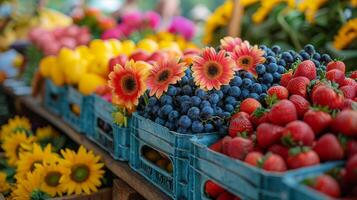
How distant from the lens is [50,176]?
6.63 feet

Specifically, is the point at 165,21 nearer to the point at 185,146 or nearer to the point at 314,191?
the point at 185,146

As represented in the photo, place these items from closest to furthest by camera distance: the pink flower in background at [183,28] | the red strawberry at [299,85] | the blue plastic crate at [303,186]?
the blue plastic crate at [303,186] → the red strawberry at [299,85] → the pink flower in background at [183,28]

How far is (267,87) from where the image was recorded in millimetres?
1645

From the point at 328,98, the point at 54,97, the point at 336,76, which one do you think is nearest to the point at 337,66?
the point at 336,76

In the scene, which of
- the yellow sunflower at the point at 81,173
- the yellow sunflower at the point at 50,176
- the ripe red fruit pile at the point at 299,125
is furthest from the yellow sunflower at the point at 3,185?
the ripe red fruit pile at the point at 299,125

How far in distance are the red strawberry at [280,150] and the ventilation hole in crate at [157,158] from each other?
0.53 m

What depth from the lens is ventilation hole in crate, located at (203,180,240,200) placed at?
1354mm

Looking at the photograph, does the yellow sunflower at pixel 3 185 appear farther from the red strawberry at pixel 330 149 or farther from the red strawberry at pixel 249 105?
the red strawberry at pixel 330 149

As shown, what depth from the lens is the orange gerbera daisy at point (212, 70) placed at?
5.13ft

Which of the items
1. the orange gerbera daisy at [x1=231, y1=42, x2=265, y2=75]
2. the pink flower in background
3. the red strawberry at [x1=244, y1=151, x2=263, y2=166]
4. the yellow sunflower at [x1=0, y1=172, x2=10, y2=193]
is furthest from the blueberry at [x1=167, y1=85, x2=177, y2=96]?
the pink flower in background

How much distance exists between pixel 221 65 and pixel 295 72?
24cm

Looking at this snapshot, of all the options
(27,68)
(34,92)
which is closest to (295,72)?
(34,92)

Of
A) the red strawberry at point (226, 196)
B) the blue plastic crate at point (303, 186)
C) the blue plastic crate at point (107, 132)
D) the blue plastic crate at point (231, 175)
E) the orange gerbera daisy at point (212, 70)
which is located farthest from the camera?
the blue plastic crate at point (107, 132)

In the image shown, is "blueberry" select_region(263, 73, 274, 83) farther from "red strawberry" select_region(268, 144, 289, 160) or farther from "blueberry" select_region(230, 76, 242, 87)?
"red strawberry" select_region(268, 144, 289, 160)
